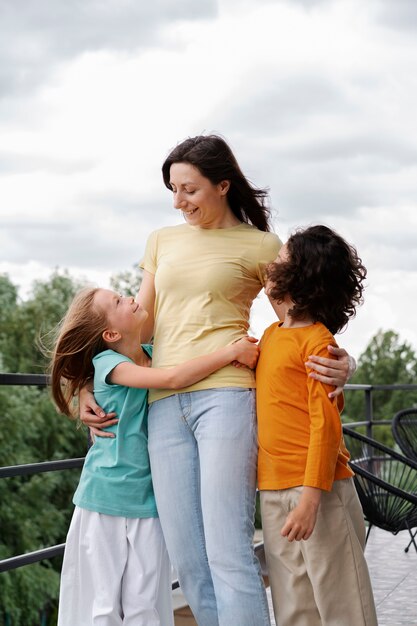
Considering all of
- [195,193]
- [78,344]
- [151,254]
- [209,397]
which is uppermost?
[195,193]

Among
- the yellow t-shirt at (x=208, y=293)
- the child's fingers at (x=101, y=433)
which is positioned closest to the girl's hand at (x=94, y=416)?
the child's fingers at (x=101, y=433)

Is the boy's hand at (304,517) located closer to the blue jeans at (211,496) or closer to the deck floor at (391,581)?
the blue jeans at (211,496)

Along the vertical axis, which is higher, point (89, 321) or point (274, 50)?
point (274, 50)

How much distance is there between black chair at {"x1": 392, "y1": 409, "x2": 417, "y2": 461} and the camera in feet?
15.4

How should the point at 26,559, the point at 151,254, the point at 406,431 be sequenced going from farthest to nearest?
1. the point at 406,431
2. the point at 26,559
3. the point at 151,254

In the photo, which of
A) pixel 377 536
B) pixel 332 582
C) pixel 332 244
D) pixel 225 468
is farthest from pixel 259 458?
pixel 377 536

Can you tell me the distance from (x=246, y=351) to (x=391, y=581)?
8.03 ft

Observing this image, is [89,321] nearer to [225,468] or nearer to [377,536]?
[225,468]

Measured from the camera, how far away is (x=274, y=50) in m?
Answer: 16.8

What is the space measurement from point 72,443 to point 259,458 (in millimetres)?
19645

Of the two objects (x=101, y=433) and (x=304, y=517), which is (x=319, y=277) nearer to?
A: (x=304, y=517)

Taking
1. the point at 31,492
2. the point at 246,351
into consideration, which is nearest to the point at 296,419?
the point at 246,351

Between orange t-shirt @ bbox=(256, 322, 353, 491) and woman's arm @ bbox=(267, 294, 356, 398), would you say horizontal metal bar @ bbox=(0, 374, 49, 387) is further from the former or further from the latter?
woman's arm @ bbox=(267, 294, 356, 398)

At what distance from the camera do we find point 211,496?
6.49ft
